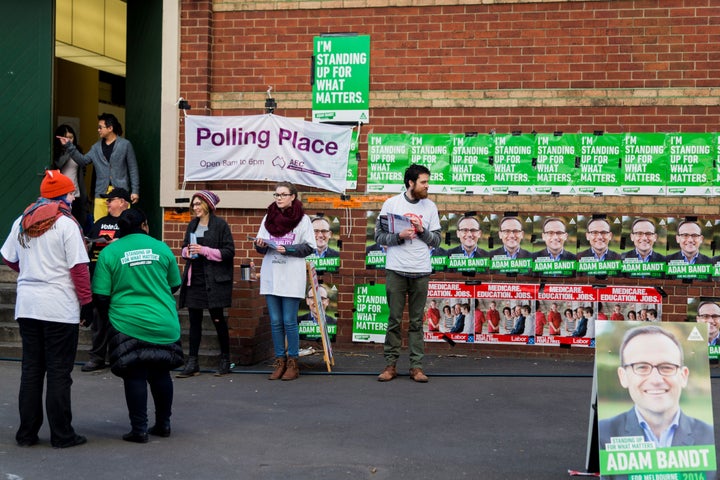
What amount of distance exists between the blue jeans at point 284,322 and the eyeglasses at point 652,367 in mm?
4686

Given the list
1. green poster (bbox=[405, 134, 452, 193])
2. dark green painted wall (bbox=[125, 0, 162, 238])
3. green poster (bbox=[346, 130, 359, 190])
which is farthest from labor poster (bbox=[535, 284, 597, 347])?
dark green painted wall (bbox=[125, 0, 162, 238])

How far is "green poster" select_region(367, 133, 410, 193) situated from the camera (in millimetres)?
11492

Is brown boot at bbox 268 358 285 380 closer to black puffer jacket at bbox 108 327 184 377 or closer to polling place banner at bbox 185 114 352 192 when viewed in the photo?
polling place banner at bbox 185 114 352 192

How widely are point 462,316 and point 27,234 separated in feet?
18.7

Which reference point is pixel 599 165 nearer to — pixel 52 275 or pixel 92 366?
pixel 92 366

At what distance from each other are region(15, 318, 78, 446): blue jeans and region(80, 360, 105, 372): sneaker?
9.93 ft

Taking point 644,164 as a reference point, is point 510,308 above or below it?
below

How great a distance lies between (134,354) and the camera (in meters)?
7.10

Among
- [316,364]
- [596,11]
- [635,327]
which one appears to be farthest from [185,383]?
[596,11]

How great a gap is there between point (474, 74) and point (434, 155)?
3.46ft

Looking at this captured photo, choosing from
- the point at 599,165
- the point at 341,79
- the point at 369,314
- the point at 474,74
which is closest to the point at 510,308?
the point at 369,314

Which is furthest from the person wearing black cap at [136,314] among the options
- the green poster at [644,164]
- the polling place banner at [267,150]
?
the green poster at [644,164]

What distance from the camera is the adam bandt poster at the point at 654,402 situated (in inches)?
221

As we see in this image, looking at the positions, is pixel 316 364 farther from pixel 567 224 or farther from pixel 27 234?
pixel 27 234
